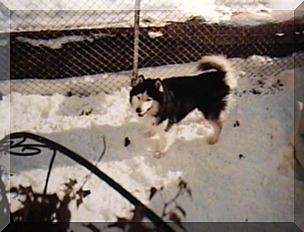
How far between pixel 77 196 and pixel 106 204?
0.74 ft

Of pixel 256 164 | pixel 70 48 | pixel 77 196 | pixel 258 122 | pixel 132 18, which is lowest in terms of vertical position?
pixel 77 196

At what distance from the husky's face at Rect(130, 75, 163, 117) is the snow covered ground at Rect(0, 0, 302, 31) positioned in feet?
3.49

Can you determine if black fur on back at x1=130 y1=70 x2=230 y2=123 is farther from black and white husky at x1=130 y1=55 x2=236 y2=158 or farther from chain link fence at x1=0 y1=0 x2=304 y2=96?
chain link fence at x1=0 y1=0 x2=304 y2=96

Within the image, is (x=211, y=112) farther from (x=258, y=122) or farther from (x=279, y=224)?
(x=279, y=224)

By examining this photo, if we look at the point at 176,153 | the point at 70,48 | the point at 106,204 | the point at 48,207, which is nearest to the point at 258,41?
the point at 176,153

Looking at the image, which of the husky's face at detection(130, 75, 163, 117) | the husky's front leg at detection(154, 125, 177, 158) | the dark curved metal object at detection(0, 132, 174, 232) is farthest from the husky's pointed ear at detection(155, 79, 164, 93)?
the dark curved metal object at detection(0, 132, 174, 232)

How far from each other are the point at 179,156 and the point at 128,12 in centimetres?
159

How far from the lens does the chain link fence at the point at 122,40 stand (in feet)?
12.0

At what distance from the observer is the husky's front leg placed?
10.5 ft

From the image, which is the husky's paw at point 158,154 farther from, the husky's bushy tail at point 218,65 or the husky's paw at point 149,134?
the husky's bushy tail at point 218,65

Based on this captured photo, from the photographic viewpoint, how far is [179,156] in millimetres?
3195

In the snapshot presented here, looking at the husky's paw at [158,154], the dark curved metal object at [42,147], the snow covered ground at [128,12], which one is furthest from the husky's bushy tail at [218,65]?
the dark curved metal object at [42,147]

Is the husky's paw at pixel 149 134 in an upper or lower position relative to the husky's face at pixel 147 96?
lower

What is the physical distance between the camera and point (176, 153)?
3.21 m
